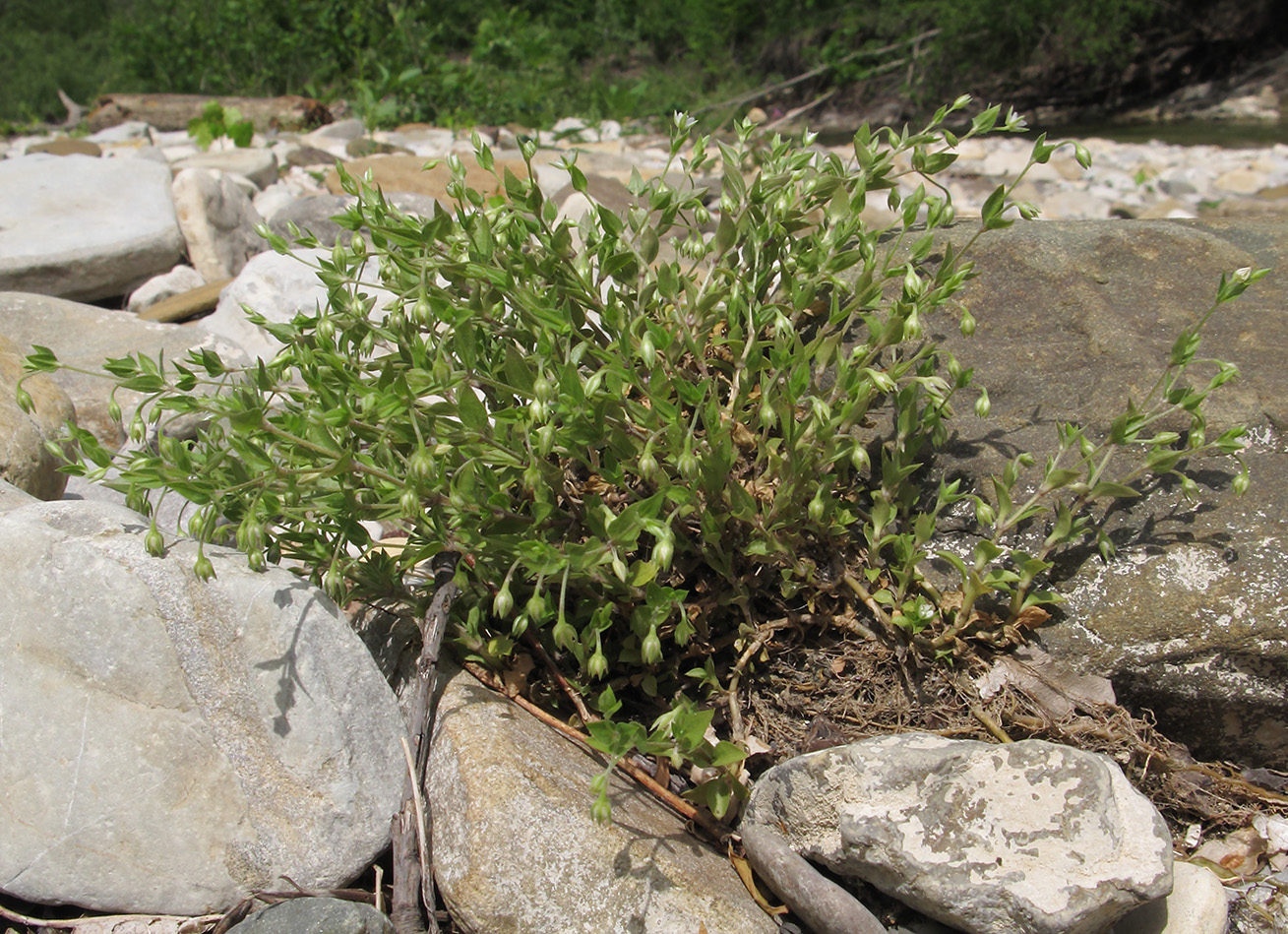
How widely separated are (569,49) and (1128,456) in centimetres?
1655

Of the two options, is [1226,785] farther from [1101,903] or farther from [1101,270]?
[1101,270]

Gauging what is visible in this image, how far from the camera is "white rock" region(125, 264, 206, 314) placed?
15.4 feet


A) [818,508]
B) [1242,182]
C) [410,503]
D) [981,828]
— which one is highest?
[410,503]

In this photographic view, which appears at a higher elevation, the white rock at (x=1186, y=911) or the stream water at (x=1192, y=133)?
the white rock at (x=1186, y=911)

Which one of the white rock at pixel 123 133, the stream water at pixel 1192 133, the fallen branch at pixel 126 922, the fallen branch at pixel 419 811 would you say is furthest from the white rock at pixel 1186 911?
the stream water at pixel 1192 133

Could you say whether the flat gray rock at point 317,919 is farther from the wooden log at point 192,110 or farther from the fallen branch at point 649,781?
the wooden log at point 192,110

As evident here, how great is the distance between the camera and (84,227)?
4758mm

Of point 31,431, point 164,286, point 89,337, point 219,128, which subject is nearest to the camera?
point 31,431

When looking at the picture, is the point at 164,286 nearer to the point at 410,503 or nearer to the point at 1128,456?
the point at 410,503

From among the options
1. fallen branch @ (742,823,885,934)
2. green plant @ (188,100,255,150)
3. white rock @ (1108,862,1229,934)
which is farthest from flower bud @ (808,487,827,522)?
green plant @ (188,100,255,150)

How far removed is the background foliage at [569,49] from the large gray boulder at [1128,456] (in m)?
7.99

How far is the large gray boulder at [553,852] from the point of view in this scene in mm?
1870

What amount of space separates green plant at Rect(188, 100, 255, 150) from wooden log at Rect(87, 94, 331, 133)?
0.94 m

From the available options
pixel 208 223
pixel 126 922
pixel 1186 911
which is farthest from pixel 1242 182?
pixel 126 922
